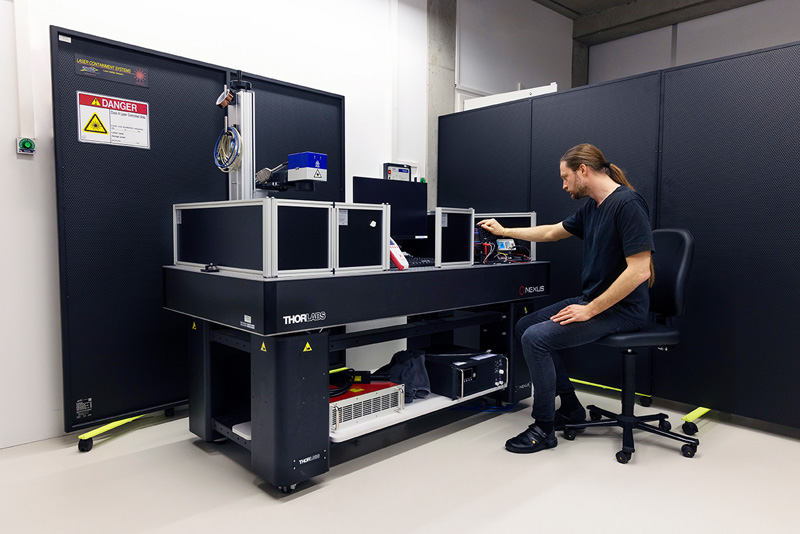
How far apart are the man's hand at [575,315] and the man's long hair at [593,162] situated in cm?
39

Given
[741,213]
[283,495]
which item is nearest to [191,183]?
[283,495]

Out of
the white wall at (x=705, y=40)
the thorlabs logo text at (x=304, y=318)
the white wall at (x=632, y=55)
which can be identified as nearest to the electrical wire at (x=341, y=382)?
the thorlabs logo text at (x=304, y=318)

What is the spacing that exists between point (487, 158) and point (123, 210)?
258cm

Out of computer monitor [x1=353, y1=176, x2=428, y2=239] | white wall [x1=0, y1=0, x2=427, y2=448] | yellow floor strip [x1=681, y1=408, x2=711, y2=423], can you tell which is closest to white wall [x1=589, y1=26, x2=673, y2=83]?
white wall [x1=0, y1=0, x2=427, y2=448]

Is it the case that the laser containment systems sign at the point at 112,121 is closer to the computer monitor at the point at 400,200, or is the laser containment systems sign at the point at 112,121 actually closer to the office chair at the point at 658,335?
the computer monitor at the point at 400,200

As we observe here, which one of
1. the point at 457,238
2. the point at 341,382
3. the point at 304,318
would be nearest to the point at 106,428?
the point at 341,382

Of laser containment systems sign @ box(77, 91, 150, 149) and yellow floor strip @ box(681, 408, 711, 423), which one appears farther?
yellow floor strip @ box(681, 408, 711, 423)

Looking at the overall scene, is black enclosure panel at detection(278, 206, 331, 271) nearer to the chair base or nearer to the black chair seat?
the black chair seat

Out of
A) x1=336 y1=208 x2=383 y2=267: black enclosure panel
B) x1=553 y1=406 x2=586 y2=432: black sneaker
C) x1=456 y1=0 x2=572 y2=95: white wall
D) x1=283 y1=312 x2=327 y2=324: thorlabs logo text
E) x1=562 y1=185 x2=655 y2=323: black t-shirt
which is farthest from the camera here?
x1=456 y1=0 x2=572 y2=95: white wall

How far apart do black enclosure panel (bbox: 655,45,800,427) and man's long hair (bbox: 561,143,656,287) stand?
0.62m

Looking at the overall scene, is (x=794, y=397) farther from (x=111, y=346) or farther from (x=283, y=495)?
(x=111, y=346)

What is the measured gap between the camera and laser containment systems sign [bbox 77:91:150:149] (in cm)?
265

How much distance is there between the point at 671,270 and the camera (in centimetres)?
268

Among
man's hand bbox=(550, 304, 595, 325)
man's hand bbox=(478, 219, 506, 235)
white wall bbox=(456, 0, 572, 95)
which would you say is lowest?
man's hand bbox=(550, 304, 595, 325)
